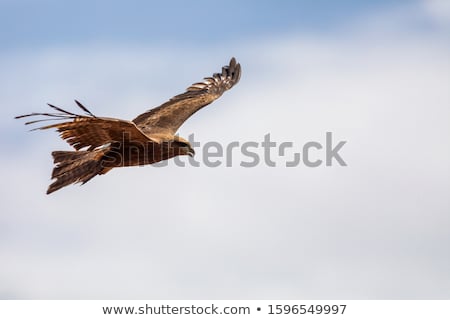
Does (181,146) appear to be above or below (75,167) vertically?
above

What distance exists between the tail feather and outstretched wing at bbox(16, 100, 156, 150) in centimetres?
19

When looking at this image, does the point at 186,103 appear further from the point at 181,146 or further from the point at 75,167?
the point at 75,167

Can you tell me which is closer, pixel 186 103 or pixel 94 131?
pixel 94 131

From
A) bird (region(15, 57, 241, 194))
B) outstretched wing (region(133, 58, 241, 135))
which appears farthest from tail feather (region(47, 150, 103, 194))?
outstretched wing (region(133, 58, 241, 135))

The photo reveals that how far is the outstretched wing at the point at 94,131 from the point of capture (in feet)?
45.6

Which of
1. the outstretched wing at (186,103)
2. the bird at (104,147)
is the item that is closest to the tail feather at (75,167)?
the bird at (104,147)

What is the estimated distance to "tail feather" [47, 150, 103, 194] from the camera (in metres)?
15.2

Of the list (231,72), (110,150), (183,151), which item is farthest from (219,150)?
(231,72)

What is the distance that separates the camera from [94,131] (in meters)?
14.9

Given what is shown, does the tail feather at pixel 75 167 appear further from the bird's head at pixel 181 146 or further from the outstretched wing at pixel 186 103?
the outstretched wing at pixel 186 103

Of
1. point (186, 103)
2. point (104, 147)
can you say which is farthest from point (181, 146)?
point (186, 103)

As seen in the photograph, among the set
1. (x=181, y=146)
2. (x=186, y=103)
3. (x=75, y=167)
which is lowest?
(x=75, y=167)

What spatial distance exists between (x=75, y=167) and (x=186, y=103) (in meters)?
4.91
